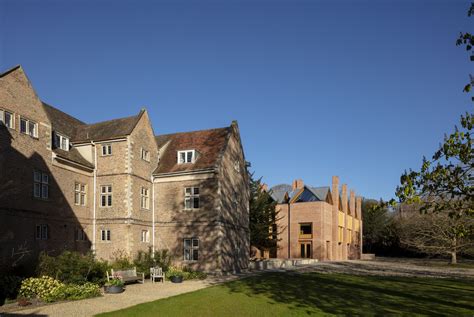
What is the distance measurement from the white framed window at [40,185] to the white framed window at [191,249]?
9906 mm

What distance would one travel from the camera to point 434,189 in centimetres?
772

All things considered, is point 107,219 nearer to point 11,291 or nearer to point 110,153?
point 110,153

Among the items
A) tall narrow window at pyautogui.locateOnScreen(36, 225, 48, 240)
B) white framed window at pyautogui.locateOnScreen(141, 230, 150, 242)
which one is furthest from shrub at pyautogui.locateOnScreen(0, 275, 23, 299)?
white framed window at pyautogui.locateOnScreen(141, 230, 150, 242)

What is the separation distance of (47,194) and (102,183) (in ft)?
15.8

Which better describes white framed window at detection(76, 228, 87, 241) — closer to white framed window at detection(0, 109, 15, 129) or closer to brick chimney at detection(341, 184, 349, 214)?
white framed window at detection(0, 109, 15, 129)

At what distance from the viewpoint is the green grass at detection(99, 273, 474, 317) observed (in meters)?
14.3

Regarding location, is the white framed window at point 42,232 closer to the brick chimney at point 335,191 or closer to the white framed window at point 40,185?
the white framed window at point 40,185

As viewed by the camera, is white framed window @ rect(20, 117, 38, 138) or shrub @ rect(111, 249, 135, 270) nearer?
white framed window @ rect(20, 117, 38, 138)

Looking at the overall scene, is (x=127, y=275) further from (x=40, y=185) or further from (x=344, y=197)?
(x=344, y=197)

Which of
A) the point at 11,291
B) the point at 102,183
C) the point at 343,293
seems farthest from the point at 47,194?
the point at 343,293

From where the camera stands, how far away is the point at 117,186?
2791 centimetres

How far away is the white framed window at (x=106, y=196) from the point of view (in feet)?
92.5

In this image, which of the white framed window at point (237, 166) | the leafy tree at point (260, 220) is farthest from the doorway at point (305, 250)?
the white framed window at point (237, 166)

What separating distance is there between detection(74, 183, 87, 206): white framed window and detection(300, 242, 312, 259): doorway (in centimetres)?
3507
